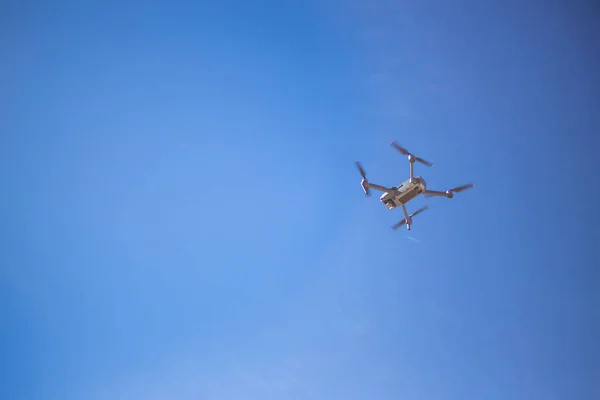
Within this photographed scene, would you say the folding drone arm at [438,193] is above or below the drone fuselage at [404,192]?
above

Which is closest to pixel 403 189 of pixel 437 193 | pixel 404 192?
pixel 404 192

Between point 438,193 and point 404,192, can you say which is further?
point 438,193

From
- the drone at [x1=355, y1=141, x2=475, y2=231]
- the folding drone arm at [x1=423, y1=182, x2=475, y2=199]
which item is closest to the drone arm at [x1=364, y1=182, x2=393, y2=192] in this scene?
the drone at [x1=355, y1=141, x2=475, y2=231]

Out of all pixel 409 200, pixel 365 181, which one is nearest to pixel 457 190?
Answer: pixel 409 200

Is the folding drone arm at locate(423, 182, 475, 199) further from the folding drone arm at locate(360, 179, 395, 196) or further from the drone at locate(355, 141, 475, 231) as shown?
the folding drone arm at locate(360, 179, 395, 196)

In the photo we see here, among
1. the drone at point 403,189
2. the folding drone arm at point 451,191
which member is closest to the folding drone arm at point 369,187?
the drone at point 403,189

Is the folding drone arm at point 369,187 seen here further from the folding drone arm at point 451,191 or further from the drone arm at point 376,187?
the folding drone arm at point 451,191

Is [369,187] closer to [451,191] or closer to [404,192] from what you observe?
[404,192]

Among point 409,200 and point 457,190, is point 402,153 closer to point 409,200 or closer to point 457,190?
point 409,200

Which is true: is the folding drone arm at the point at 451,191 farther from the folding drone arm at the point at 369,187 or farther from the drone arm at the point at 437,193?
the folding drone arm at the point at 369,187
